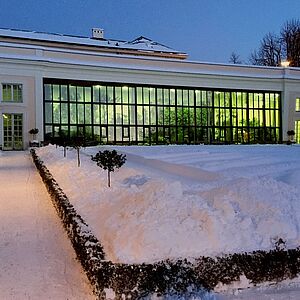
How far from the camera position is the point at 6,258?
5.33 m

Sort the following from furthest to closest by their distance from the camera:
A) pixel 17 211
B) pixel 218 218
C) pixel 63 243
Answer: pixel 17 211
pixel 63 243
pixel 218 218

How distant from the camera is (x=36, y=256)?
5406 millimetres

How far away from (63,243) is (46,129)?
2867cm

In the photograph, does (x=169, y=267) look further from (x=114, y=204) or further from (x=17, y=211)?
(x=17, y=211)

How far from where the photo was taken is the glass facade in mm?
34719

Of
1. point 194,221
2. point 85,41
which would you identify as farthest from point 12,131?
point 194,221

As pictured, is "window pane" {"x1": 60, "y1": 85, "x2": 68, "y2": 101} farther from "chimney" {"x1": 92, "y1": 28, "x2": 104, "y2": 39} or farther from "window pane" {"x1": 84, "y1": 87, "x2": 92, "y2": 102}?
"chimney" {"x1": 92, "y1": 28, "x2": 104, "y2": 39}

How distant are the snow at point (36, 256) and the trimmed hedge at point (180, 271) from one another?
0.83 feet

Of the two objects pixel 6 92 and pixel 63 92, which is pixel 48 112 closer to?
pixel 63 92

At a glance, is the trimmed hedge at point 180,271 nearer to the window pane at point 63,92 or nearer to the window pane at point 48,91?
the window pane at point 48,91

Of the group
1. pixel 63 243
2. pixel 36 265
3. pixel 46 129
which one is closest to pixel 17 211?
pixel 63 243

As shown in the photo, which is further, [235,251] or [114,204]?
[114,204]

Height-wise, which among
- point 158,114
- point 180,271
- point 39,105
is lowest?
point 180,271

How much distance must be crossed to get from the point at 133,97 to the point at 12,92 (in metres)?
9.97
